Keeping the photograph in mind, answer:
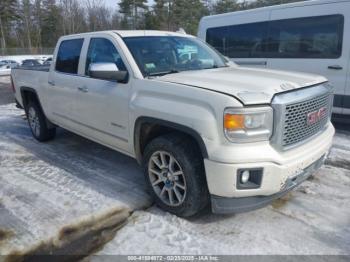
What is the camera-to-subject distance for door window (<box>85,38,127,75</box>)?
147 inches

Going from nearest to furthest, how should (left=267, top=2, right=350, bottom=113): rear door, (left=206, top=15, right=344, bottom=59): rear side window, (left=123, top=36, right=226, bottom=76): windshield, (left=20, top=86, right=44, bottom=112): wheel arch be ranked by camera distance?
(left=123, top=36, right=226, bottom=76): windshield < (left=267, top=2, right=350, bottom=113): rear door < (left=206, top=15, right=344, bottom=59): rear side window < (left=20, top=86, right=44, bottom=112): wheel arch

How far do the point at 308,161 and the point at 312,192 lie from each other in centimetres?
92

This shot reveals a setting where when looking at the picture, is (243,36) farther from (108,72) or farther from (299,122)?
(299,122)

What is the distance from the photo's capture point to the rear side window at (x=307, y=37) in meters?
5.52

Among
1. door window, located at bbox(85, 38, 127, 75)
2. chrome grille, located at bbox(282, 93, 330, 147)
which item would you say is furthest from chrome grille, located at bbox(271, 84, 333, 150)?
door window, located at bbox(85, 38, 127, 75)

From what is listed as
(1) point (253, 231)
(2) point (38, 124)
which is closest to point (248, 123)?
(1) point (253, 231)

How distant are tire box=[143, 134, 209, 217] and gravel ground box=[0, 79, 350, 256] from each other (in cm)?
16

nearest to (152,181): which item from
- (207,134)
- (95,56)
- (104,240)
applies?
(104,240)

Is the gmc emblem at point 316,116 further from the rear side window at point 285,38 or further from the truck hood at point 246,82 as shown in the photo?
the rear side window at point 285,38

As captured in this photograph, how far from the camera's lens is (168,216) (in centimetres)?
329

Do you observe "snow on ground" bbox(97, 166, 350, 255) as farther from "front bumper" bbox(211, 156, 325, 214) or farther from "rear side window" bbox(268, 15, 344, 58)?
"rear side window" bbox(268, 15, 344, 58)

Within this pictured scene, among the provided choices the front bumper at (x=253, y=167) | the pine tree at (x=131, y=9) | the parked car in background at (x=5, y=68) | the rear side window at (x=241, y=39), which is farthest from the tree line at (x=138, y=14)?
the front bumper at (x=253, y=167)

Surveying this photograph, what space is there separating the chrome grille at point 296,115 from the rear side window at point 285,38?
2.79m

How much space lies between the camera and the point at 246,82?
3.01 meters
